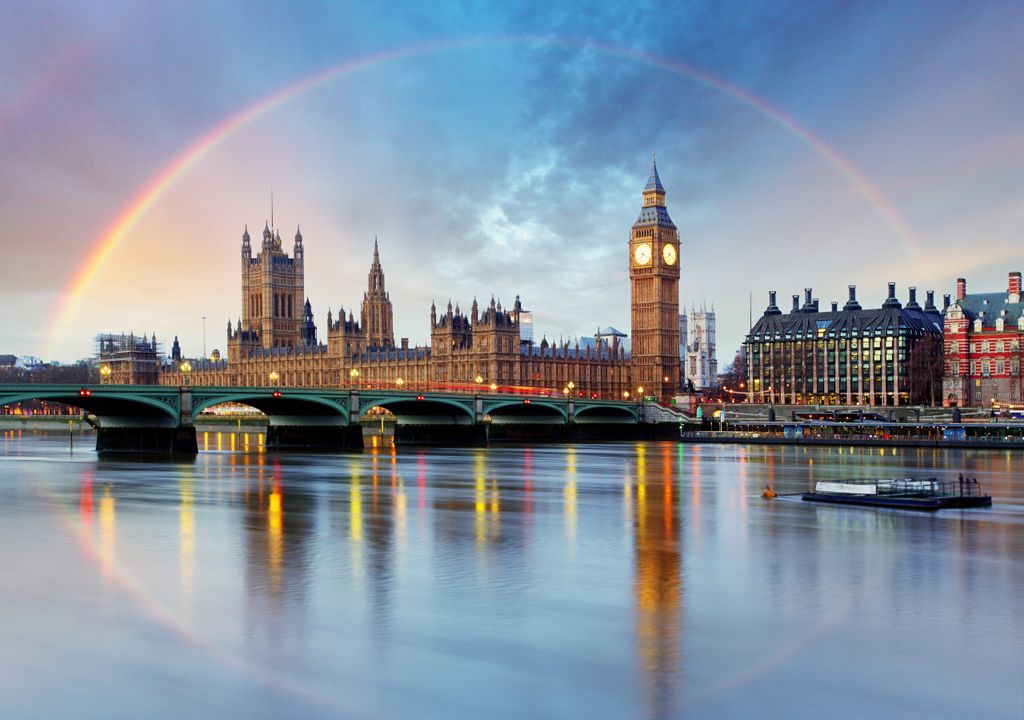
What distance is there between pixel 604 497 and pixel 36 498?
21619mm

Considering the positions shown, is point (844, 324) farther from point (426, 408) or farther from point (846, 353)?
point (426, 408)

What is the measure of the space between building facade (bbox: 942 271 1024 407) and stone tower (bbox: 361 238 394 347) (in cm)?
8644

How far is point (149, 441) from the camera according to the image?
2992 inches

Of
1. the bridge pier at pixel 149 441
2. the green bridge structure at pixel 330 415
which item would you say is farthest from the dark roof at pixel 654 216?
the bridge pier at pixel 149 441

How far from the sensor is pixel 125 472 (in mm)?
56219

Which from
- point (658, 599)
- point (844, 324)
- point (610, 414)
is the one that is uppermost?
point (844, 324)

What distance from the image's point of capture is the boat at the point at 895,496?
117 feet

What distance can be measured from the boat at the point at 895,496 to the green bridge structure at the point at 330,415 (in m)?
43.3

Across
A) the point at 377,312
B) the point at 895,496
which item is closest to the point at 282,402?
the point at 895,496

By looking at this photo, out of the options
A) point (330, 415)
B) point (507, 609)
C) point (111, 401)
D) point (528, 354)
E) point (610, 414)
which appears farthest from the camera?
point (528, 354)

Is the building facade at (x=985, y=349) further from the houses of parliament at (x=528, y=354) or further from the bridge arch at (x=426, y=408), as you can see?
the bridge arch at (x=426, y=408)

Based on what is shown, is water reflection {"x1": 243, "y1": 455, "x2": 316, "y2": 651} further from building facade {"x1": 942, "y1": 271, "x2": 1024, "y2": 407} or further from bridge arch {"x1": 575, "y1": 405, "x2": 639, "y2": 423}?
building facade {"x1": 942, "y1": 271, "x2": 1024, "y2": 407}

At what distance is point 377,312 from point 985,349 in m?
93.7

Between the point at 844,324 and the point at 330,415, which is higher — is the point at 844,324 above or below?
above
